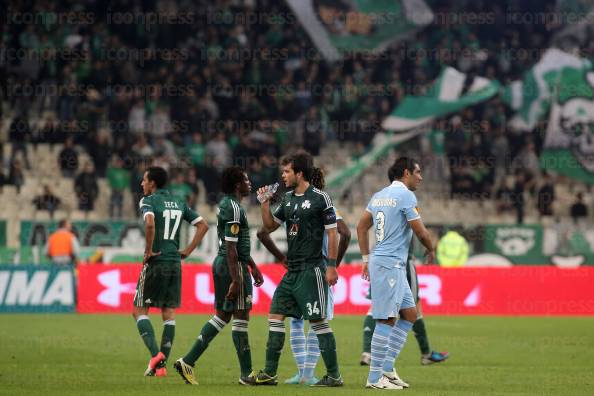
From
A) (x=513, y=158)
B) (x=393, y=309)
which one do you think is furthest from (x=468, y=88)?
(x=393, y=309)

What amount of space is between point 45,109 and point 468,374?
63.8 feet

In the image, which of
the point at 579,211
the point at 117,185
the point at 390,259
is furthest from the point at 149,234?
the point at 579,211

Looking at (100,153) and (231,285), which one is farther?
(100,153)

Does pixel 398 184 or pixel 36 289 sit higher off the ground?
pixel 398 184

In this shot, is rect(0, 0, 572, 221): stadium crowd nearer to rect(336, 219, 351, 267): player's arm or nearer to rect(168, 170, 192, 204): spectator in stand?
rect(168, 170, 192, 204): spectator in stand

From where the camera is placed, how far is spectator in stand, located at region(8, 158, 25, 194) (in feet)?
95.1

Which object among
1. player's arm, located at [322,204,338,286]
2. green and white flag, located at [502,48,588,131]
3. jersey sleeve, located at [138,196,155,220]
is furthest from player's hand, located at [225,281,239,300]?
green and white flag, located at [502,48,588,131]

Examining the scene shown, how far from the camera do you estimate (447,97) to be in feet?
107

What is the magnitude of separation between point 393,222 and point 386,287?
2.01ft

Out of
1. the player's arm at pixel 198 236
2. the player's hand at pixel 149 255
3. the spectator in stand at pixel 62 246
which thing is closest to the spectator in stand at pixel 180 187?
the spectator in stand at pixel 62 246

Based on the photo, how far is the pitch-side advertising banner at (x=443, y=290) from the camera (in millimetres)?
25031

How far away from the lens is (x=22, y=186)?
Answer: 1153 inches

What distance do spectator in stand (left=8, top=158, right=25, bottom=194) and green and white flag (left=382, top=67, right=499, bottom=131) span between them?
10003 mm

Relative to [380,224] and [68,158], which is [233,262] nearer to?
[380,224]
